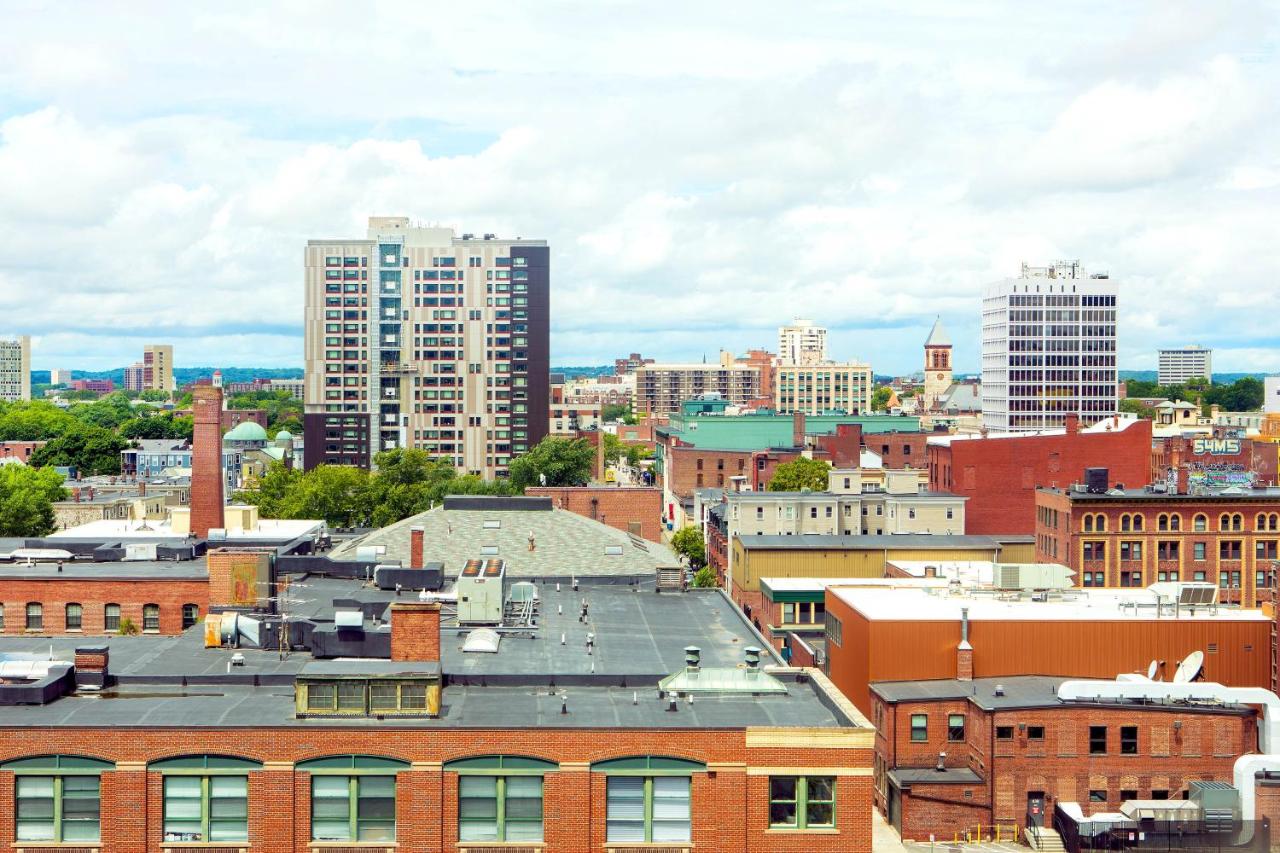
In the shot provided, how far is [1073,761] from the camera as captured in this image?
6306 cm

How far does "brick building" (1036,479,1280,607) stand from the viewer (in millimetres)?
104375

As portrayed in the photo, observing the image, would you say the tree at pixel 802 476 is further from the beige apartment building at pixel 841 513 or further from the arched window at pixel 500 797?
the arched window at pixel 500 797

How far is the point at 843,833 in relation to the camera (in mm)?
39531

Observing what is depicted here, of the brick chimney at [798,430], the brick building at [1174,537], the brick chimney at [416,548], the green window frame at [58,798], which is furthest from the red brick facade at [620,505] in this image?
the green window frame at [58,798]

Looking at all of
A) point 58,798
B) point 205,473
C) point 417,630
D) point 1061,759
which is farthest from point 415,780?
point 205,473

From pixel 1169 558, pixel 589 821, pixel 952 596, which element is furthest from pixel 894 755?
pixel 1169 558

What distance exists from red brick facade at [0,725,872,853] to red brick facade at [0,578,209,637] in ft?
103

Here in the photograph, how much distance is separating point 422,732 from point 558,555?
41.1 m

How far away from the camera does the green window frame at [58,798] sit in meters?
39.1

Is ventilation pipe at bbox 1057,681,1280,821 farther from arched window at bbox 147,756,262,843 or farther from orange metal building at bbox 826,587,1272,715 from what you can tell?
arched window at bbox 147,756,262,843

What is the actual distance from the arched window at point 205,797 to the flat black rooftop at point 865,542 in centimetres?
6902

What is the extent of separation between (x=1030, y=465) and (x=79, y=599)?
269 ft

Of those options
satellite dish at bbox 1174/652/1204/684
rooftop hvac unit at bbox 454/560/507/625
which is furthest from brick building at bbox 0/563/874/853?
satellite dish at bbox 1174/652/1204/684

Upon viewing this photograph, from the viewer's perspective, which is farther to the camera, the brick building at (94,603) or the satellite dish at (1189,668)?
the brick building at (94,603)
